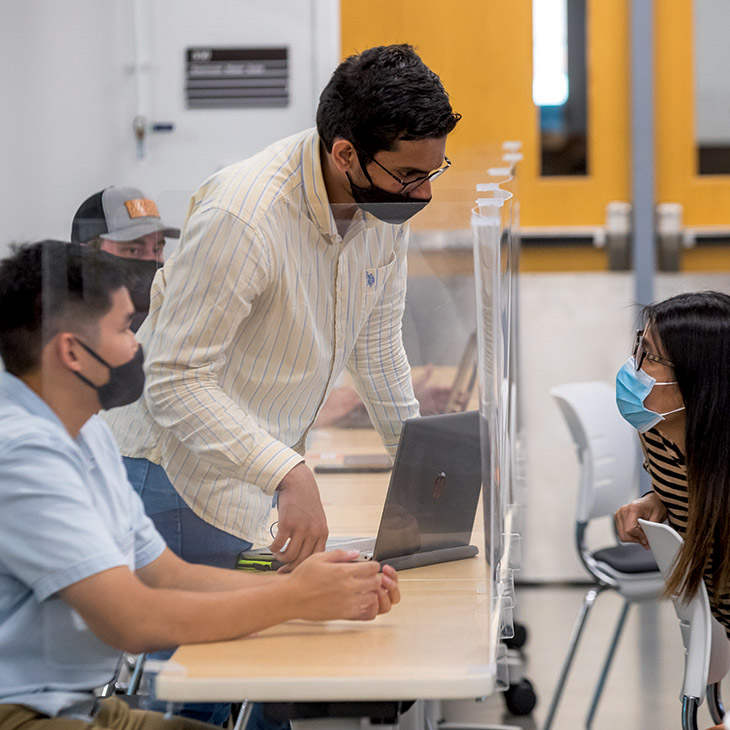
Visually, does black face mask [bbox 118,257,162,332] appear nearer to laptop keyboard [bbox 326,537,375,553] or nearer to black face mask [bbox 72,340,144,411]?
black face mask [bbox 72,340,144,411]

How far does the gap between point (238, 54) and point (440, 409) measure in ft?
7.79

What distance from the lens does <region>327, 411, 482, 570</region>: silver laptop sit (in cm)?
120

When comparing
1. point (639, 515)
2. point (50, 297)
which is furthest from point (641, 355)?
point (50, 297)

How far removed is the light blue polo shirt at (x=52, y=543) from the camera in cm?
98

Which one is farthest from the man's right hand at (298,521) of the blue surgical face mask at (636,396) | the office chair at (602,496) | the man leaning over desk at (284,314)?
the office chair at (602,496)

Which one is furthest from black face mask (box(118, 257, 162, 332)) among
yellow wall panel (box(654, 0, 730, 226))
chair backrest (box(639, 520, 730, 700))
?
yellow wall panel (box(654, 0, 730, 226))

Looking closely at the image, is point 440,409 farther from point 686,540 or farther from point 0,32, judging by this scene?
point 0,32

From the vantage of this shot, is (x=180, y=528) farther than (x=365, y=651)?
Yes

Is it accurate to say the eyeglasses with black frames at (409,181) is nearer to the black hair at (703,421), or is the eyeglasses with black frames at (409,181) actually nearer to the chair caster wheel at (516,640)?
the black hair at (703,421)

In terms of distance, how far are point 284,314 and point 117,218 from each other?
0.86 ft

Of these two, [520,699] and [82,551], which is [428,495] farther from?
[520,699]

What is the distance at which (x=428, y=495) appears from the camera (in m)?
1.23

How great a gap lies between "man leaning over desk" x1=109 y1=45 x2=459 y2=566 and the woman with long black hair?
490mm

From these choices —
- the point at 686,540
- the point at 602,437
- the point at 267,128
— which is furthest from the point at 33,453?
the point at 267,128
